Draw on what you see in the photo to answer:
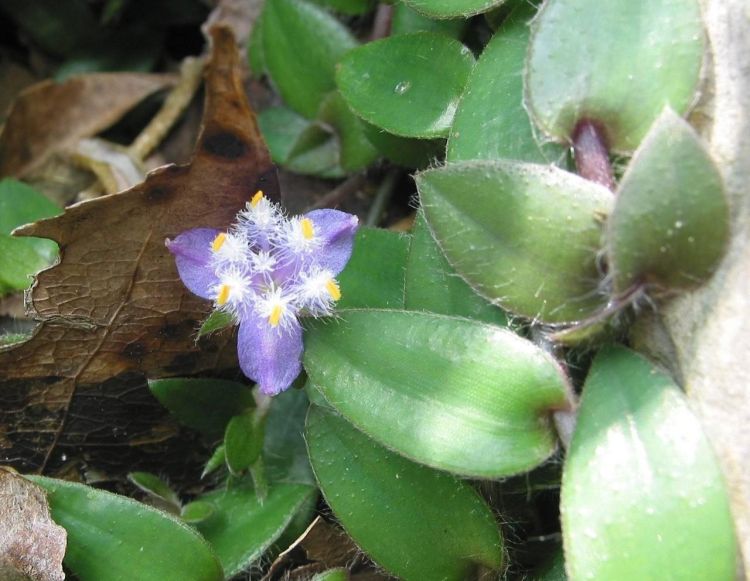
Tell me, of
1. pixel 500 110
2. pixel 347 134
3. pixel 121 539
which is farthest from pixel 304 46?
pixel 121 539

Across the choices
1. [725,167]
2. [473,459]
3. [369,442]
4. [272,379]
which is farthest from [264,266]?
[725,167]

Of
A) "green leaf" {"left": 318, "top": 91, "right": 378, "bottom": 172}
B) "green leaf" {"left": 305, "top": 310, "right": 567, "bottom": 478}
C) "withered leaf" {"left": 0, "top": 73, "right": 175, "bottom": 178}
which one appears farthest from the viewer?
"withered leaf" {"left": 0, "top": 73, "right": 175, "bottom": 178}

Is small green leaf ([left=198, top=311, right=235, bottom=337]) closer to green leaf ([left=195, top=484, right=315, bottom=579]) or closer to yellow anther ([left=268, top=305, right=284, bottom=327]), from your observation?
yellow anther ([left=268, top=305, right=284, bottom=327])

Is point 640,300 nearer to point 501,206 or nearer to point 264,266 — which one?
point 501,206

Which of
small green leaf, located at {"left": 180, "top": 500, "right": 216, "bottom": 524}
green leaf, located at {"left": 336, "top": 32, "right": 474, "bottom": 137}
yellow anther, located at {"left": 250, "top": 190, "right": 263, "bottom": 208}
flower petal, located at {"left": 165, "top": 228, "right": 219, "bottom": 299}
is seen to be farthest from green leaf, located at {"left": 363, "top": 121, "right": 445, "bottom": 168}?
small green leaf, located at {"left": 180, "top": 500, "right": 216, "bottom": 524}

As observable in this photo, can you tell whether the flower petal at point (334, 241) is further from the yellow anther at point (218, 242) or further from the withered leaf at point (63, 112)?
the withered leaf at point (63, 112)
